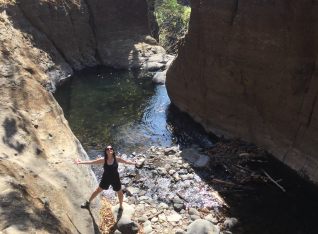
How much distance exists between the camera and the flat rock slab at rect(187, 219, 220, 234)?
5.89 meters

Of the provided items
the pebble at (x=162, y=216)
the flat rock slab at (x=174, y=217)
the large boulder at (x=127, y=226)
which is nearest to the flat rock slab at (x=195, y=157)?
the flat rock slab at (x=174, y=217)

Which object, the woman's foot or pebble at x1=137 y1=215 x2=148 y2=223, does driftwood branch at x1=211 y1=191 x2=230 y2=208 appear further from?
the woman's foot

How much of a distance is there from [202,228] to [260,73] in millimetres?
5397

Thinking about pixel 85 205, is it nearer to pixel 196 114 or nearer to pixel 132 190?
pixel 132 190

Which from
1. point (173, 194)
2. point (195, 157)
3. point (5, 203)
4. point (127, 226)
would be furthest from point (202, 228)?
point (5, 203)

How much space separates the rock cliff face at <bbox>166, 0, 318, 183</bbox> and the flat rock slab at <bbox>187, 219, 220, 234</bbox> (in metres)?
3.76

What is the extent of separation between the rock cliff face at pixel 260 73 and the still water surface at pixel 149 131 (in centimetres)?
76

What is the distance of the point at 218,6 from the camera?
9.45m

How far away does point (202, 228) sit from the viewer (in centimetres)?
594

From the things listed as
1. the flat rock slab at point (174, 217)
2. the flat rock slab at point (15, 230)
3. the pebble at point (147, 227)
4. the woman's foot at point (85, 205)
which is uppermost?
the flat rock slab at point (15, 230)

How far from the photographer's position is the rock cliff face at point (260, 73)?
24.5 feet

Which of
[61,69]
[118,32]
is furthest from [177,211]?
[118,32]

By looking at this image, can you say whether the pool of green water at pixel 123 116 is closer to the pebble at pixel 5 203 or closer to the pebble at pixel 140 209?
the pebble at pixel 140 209

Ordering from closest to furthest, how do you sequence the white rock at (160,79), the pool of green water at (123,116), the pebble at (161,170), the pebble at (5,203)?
the pebble at (5,203) < the pebble at (161,170) < the pool of green water at (123,116) < the white rock at (160,79)
